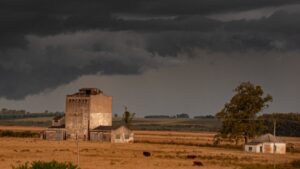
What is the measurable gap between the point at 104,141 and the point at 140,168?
194 feet

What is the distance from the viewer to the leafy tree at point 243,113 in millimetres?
104188

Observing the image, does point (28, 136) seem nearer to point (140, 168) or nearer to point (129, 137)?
point (129, 137)

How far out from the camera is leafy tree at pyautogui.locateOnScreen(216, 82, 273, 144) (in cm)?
10419

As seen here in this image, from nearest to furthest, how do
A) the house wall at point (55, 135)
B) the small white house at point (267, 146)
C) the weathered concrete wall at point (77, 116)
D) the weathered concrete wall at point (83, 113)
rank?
the small white house at point (267, 146), the weathered concrete wall at point (83, 113), the weathered concrete wall at point (77, 116), the house wall at point (55, 135)

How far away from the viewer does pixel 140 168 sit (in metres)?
54.9

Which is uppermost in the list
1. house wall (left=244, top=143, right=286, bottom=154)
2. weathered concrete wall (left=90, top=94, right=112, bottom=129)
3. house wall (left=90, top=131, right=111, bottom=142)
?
weathered concrete wall (left=90, top=94, right=112, bottom=129)

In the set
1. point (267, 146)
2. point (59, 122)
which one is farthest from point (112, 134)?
point (267, 146)

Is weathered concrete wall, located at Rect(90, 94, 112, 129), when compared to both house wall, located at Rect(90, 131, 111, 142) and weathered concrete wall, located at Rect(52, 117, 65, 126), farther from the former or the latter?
weathered concrete wall, located at Rect(52, 117, 65, 126)

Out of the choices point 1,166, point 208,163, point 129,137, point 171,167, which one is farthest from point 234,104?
point 1,166

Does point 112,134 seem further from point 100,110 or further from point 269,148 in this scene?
point 269,148

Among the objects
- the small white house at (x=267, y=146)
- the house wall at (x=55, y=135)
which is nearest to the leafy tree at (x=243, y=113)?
the small white house at (x=267, y=146)

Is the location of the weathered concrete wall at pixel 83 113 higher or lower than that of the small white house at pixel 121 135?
higher

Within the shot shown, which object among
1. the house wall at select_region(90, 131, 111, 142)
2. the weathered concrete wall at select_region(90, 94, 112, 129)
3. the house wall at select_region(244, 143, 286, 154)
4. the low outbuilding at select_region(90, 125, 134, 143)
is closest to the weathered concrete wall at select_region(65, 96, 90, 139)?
the weathered concrete wall at select_region(90, 94, 112, 129)

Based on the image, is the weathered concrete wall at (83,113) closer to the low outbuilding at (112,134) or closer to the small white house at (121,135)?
the low outbuilding at (112,134)
